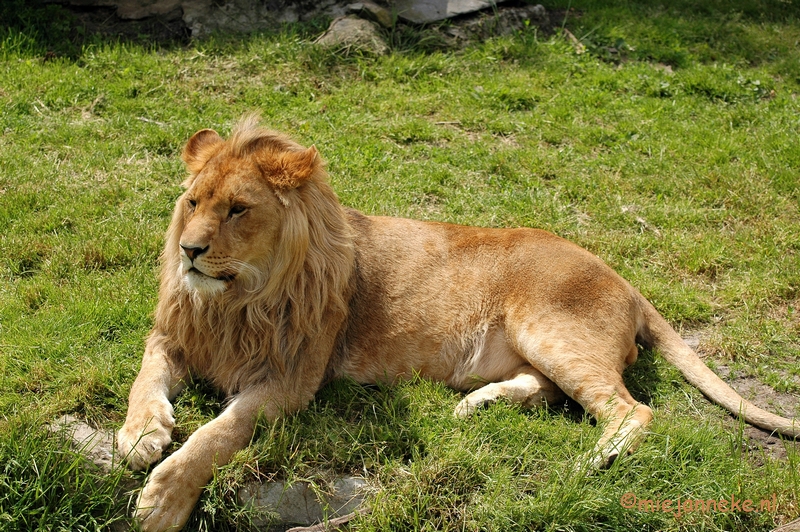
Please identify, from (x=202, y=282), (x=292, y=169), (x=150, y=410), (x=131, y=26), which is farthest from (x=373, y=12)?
(x=150, y=410)

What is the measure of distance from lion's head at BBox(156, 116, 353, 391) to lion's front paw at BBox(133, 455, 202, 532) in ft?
1.95

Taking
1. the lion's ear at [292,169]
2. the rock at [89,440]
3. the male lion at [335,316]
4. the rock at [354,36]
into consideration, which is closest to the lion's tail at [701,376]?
the male lion at [335,316]

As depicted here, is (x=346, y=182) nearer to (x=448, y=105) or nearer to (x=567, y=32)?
(x=448, y=105)

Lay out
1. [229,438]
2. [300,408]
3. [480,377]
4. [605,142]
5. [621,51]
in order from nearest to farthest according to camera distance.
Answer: [229,438] → [300,408] → [480,377] → [605,142] → [621,51]

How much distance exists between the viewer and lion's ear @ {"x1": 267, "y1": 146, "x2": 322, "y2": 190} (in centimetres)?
358

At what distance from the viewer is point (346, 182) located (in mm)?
5898

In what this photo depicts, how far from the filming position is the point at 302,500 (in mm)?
3408

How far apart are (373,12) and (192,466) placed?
5.46 meters

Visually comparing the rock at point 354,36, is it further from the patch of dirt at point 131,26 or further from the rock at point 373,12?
the patch of dirt at point 131,26

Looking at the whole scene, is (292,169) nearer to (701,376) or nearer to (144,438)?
(144,438)

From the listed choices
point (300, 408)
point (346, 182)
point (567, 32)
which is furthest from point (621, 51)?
point (300, 408)

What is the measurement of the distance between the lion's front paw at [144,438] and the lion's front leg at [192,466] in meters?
0.10

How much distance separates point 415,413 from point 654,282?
2.09 m

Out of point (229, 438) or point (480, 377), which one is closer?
point (229, 438)
